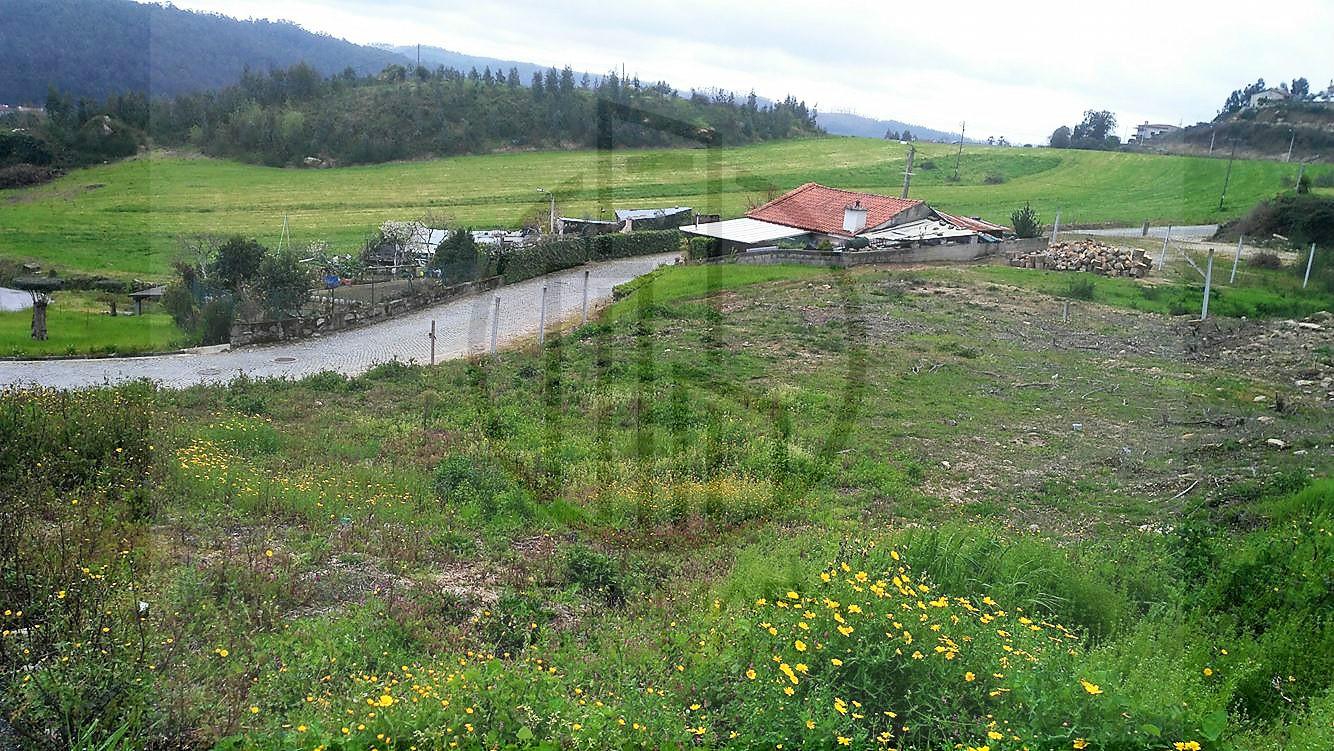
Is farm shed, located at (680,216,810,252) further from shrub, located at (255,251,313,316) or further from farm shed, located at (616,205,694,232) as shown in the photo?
shrub, located at (255,251,313,316)

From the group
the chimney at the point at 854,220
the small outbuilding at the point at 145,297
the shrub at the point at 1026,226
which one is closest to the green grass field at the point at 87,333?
the small outbuilding at the point at 145,297

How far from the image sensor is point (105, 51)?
74.8 meters

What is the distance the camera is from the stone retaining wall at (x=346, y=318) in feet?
58.5

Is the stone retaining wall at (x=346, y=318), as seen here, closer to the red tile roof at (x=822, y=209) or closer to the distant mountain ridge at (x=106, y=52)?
the red tile roof at (x=822, y=209)

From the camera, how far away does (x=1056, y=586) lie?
6.58 metres

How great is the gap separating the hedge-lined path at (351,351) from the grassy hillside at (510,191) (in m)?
13.9

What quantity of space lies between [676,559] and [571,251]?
72.6 feet

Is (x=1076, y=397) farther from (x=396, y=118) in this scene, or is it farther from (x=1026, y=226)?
(x=396, y=118)

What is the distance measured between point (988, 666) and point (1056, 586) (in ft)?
7.53

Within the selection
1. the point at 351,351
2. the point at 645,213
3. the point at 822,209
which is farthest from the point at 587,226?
the point at 351,351

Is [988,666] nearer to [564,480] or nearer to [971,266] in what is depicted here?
[564,480]

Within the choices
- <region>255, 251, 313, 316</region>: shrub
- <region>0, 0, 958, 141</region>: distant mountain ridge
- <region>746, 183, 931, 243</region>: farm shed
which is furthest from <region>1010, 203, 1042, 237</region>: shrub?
<region>0, 0, 958, 141</region>: distant mountain ridge

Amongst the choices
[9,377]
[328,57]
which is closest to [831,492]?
[9,377]

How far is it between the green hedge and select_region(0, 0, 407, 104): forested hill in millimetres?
59709
